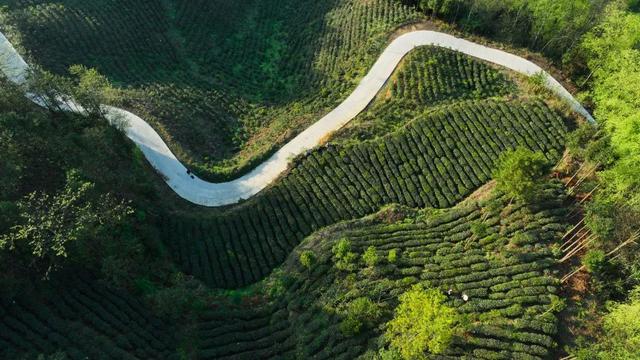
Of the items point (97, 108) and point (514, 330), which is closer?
point (514, 330)

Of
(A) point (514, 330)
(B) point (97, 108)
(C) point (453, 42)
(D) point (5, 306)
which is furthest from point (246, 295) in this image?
(C) point (453, 42)

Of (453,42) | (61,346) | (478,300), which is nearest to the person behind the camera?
(61,346)

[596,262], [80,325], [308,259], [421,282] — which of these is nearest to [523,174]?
[596,262]

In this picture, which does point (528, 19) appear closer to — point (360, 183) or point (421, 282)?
point (360, 183)

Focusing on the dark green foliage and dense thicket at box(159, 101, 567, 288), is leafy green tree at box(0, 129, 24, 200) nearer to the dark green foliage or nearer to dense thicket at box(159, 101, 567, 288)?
the dark green foliage

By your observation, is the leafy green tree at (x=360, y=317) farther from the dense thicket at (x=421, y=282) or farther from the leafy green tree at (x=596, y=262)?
the leafy green tree at (x=596, y=262)

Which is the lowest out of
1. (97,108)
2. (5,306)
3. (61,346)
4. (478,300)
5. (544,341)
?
(544,341)

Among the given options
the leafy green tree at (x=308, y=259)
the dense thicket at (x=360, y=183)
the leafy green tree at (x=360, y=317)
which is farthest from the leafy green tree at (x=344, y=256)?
the dense thicket at (x=360, y=183)

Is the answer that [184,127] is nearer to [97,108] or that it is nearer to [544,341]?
[97,108]
